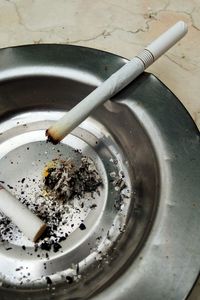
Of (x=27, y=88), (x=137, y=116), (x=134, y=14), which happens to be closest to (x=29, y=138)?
(x=27, y=88)

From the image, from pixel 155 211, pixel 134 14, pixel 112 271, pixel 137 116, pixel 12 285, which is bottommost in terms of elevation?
pixel 12 285

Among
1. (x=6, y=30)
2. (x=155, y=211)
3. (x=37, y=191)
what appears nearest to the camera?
(x=155, y=211)

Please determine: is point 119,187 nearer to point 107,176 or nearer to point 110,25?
point 107,176

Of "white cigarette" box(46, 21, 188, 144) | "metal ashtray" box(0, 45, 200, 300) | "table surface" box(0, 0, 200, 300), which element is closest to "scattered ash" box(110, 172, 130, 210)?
"metal ashtray" box(0, 45, 200, 300)

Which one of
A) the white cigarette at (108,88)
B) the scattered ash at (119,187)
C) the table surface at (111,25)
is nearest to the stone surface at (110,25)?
the table surface at (111,25)

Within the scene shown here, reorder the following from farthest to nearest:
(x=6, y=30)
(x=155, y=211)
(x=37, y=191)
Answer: (x=6, y=30), (x=37, y=191), (x=155, y=211)

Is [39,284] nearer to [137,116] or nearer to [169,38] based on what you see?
[137,116]
